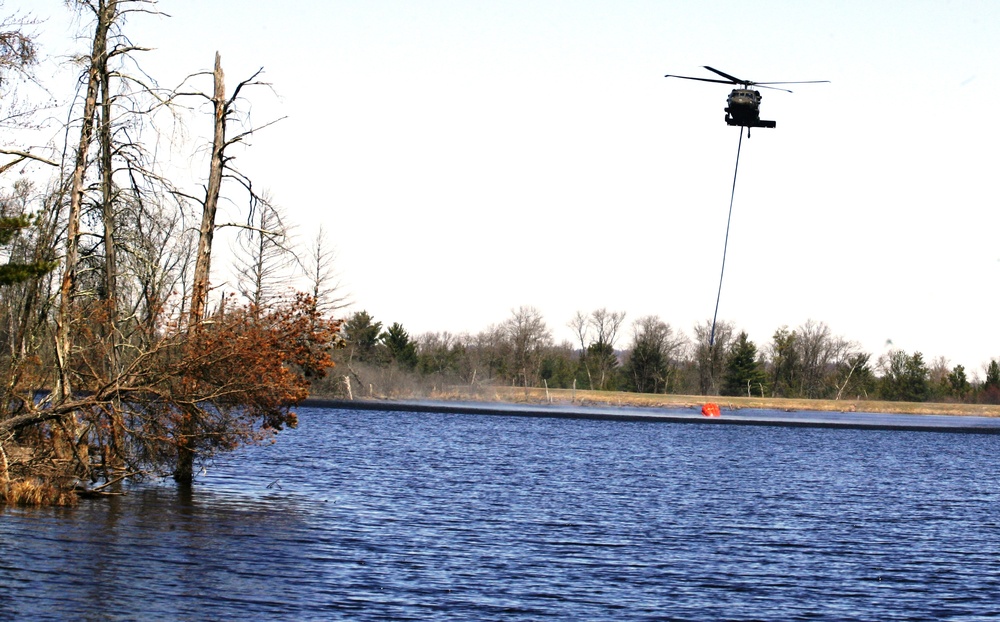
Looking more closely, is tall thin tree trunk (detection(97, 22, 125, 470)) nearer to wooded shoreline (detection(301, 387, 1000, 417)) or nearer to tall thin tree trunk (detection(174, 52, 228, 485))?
tall thin tree trunk (detection(174, 52, 228, 485))

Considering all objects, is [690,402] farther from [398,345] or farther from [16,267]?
[16,267]

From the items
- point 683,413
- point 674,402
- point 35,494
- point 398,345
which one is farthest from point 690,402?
point 35,494

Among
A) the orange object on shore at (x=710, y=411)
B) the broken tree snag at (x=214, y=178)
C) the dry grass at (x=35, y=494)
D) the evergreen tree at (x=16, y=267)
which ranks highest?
the broken tree snag at (x=214, y=178)

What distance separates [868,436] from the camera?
3701 inches

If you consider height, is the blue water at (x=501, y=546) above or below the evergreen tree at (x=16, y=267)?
below

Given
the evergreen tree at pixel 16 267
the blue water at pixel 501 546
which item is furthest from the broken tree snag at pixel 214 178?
the evergreen tree at pixel 16 267

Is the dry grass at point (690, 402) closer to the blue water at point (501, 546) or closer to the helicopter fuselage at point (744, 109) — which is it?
the blue water at point (501, 546)

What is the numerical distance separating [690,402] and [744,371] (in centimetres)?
2044

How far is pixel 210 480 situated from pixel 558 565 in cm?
1593

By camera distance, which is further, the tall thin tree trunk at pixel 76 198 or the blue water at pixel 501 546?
the tall thin tree trunk at pixel 76 198

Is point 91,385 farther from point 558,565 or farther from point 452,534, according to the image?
point 558,565

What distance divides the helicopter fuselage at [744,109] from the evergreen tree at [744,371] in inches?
4383

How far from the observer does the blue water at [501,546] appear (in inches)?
735

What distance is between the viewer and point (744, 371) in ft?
482
